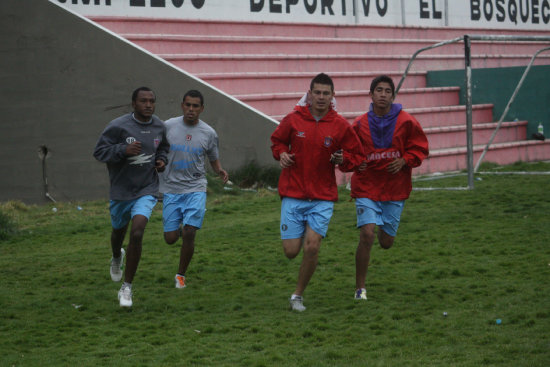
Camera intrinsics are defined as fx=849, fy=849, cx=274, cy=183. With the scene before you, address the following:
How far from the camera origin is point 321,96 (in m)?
6.95

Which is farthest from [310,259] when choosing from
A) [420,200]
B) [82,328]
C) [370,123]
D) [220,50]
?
[220,50]

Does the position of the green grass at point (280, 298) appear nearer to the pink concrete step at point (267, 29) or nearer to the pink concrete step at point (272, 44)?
the pink concrete step at point (272, 44)

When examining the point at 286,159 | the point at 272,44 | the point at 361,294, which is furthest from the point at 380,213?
the point at 272,44

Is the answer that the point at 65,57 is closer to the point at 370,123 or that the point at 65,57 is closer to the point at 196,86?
the point at 196,86

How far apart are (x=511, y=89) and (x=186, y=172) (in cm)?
1341

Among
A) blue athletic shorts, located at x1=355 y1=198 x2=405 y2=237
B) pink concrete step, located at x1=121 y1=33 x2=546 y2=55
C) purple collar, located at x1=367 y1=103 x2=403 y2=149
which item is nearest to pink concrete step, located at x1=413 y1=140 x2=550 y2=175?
pink concrete step, located at x1=121 y1=33 x2=546 y2=55

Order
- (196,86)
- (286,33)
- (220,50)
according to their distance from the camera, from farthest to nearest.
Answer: (286,33)
(220,50)
(196,86)

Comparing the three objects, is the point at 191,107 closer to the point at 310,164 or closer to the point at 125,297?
the point at 310,164

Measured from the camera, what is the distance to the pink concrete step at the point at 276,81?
1652 cm

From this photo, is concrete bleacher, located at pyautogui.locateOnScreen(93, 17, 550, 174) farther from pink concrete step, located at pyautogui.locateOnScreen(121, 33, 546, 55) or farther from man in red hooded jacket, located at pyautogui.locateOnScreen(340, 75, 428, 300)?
man in red hooded jacket, located at pyautogui.locateOnScreen(340, 75, 428, 300)

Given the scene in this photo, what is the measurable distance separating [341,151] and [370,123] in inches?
30.8

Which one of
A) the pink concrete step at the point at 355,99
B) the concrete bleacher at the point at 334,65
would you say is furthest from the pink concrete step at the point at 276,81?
the pink concrete step at the point at 355,99

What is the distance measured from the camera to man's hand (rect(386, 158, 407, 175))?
7387 millimetres

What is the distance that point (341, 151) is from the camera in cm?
692
